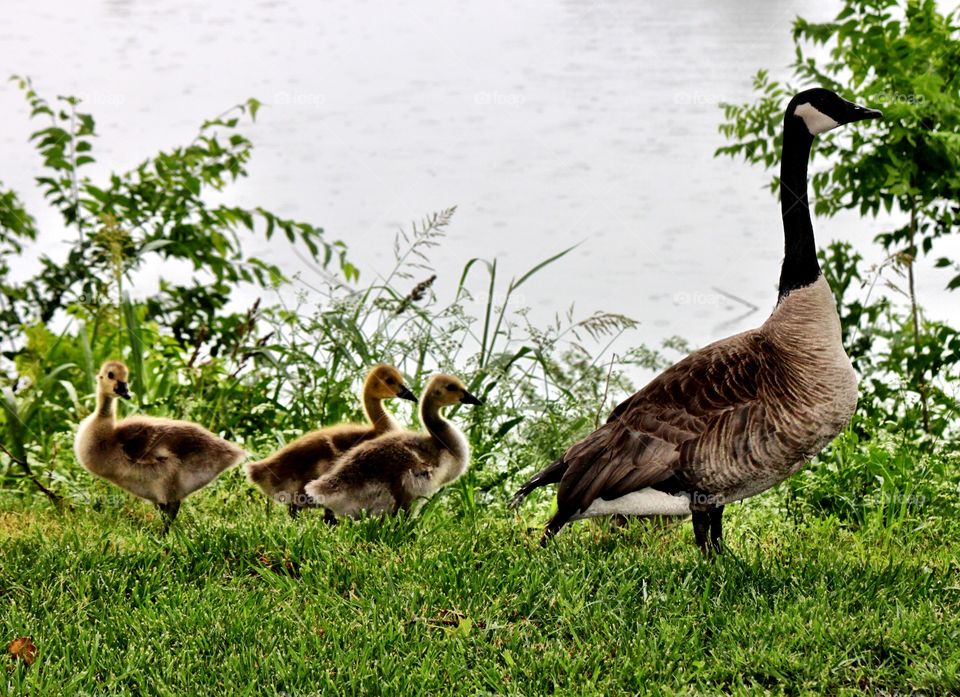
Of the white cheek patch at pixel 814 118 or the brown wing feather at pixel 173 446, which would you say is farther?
the brown wing feather at pixel 173 446

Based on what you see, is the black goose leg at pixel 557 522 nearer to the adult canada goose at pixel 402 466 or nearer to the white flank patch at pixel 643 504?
the white flank patch at pixel 643 504

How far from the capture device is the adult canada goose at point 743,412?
15.1 feet

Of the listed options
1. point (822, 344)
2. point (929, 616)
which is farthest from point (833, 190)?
point (929, 616)

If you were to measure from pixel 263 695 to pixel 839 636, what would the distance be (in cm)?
204

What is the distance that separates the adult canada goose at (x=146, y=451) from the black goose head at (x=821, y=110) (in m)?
2.75

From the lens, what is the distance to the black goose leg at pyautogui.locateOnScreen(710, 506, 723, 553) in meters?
4.90

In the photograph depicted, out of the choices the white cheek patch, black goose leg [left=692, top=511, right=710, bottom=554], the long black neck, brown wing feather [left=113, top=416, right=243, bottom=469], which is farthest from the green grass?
the white cheek patch

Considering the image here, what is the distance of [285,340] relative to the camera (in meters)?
7.09

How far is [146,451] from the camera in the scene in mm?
5184

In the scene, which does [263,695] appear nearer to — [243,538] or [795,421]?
[243,538]

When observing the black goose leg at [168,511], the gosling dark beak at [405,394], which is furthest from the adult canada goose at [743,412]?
the black goose leg at [168,511]

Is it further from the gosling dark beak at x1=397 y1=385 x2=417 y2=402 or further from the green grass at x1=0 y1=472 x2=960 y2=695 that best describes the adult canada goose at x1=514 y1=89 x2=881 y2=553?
the gosling dark beak at x1=397 y1=385 x2=417 y2=402

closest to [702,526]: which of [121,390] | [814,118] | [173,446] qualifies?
[814,118]

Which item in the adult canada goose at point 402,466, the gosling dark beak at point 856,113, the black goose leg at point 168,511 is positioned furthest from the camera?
the black goose leg at point 168,511
